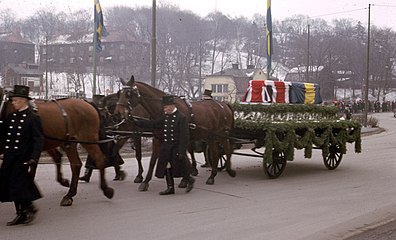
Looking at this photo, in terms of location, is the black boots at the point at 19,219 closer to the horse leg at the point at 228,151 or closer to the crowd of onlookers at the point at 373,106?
the horse leg at the point at 228,151

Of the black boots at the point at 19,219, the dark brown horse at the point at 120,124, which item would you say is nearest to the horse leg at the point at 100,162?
the dark brown horse at the point at 120,124

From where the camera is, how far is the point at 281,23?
7794 centimetres

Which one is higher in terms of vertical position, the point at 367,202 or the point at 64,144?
the point at 64,144

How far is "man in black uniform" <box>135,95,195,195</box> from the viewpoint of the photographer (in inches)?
384

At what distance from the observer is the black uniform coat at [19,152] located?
715 cm

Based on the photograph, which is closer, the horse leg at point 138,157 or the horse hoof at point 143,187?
the horse hoof at point 143,187

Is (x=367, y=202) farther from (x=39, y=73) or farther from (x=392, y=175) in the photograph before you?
(x=39, y=73)

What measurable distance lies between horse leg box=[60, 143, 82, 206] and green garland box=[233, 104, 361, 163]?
14.2ft

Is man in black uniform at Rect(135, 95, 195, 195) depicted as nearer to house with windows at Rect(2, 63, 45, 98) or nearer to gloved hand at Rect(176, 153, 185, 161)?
gloved hand at Rect(176, 153, 185, 161)

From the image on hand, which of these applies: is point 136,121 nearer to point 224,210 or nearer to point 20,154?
point 224,210

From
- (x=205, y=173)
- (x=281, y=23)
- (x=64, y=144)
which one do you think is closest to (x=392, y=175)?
(x=205, y=173)

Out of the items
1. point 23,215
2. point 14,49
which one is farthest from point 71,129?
point 14,49

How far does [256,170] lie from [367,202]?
4.25 metres

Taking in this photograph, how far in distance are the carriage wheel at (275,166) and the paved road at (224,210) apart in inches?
7.7
